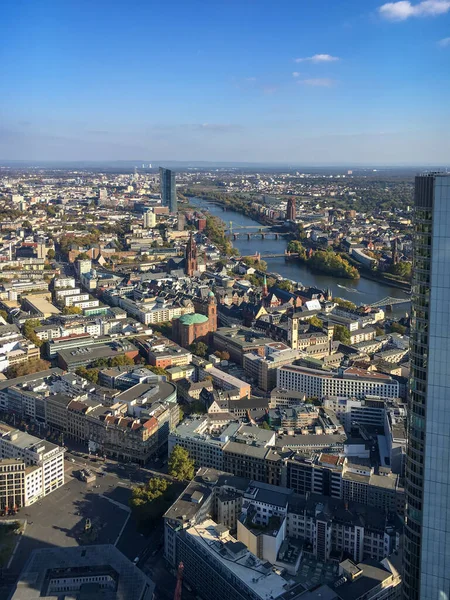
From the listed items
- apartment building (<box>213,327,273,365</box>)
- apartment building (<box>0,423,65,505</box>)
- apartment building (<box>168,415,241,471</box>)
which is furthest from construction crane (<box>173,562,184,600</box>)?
apartment building (<box>213,327,273,365</box>)

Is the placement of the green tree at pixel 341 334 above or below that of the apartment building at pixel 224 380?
above

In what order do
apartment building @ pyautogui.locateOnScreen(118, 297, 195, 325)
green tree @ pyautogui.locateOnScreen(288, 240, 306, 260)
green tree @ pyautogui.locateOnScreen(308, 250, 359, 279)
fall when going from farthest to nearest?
green tree @ pyautogui.locateOnScreen(288, 240, 306, 260) < green tree @ pyautogui.locateOnScreen(308, 250, 359, 279) < apartment building @ pyautogui.locateOnScreen(118, 297, 195, 325)

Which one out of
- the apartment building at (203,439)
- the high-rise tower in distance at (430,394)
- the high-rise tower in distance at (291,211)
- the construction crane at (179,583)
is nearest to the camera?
the high-rise tower in distance at (430,394)

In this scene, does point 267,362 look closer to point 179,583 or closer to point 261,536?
point 261,536

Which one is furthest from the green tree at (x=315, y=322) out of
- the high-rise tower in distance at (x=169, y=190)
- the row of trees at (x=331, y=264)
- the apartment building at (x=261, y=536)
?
the high-rise tower in distance at (x=169, y=190)

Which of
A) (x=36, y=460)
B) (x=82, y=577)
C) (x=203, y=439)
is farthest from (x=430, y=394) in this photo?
(x=36, y=460)

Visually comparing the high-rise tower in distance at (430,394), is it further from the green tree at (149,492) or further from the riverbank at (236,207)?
the riverbank at (236,207)

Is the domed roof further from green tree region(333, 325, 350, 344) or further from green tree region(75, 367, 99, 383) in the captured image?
green tree region(333, 325, 350, 344)

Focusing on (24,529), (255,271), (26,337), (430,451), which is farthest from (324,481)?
(255,271)
